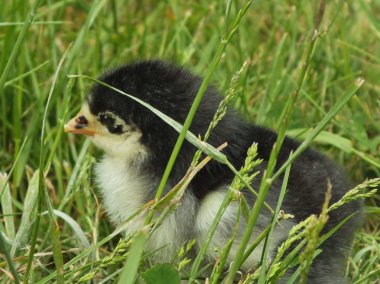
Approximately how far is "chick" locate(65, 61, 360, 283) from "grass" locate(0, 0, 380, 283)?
86 millimetres

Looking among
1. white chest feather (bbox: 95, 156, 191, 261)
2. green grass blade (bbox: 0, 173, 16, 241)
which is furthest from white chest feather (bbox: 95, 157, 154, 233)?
green grass blade (bbox: 0, 173, 16, 241)

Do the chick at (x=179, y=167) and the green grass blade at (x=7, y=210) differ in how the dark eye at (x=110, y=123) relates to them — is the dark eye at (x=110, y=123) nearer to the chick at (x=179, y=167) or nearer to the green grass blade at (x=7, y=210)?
the chick at (x=179, y=167)

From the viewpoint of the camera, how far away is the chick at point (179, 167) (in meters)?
1.95

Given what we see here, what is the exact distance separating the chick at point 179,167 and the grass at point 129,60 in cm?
9

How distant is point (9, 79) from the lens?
9.09 feet

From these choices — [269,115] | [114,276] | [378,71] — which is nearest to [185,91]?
[114,276]

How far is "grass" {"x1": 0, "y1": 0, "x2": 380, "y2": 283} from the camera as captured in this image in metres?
2.25

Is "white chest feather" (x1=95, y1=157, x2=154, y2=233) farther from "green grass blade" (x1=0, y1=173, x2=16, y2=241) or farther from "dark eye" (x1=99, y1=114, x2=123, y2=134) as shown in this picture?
"green grass blade" (x1=0, y1=173, x2=16, y2=241)

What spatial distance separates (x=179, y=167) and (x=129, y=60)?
0.82 metres

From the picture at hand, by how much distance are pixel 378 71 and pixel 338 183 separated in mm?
993

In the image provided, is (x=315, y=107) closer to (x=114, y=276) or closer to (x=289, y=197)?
(x=289, y=197)

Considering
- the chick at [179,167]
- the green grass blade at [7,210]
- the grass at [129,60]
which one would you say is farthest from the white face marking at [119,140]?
the green grass blade at [7,210]

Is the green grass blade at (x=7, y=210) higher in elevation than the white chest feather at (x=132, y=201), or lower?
lower

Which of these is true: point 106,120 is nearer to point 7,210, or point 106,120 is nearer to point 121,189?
point 121,189
